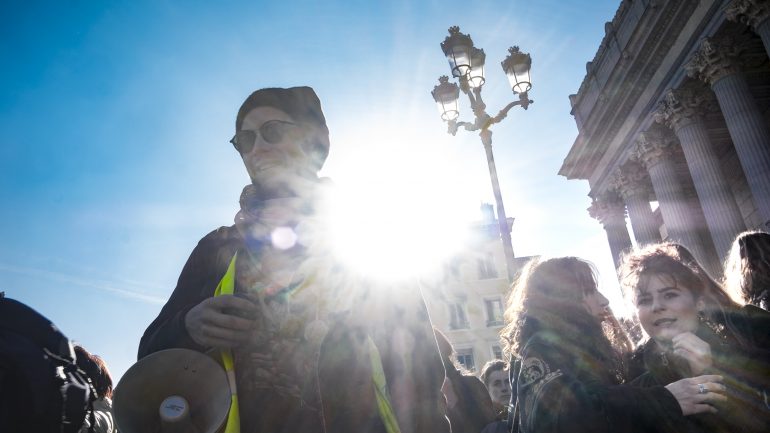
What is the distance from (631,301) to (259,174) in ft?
9.11

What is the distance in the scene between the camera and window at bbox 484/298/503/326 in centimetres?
3419

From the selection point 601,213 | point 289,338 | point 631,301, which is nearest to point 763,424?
point 631,301

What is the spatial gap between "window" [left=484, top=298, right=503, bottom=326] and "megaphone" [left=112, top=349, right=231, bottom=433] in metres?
→ 34.3

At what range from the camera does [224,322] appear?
1.47m

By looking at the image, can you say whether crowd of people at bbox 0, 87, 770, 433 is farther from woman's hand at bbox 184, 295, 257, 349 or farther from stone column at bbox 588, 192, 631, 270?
stone column at bbox 588, 192, 631, 270

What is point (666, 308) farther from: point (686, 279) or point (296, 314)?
point (296, 314)

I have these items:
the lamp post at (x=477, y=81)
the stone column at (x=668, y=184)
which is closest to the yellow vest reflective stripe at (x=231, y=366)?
the lamp post at (x=477, y=81)

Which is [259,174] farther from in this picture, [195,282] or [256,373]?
[256,373]

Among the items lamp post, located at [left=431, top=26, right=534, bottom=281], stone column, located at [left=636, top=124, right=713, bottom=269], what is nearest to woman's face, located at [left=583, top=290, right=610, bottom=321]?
lamp post, located at [left=431, top=26, right=534, bottom=281]

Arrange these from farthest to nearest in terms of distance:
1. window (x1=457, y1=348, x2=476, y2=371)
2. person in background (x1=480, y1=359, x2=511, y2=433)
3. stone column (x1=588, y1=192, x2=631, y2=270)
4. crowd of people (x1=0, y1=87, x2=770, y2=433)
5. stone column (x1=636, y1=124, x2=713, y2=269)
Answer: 1. window (x1=457, y1=348, x2=476, y2=371)
2. stone column (x1=588, y1=192, x2=631, y2=270)
3. stone column (x1=636, y1=124, x2=713, y2=269)
4. person in background (x1=480, y1=359, x2=511, y2=433)
5. crowd of people (x1=0, y1=87, x2=770, y2=433)

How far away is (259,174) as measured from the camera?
1.93 meters

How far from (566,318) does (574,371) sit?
1.27ft

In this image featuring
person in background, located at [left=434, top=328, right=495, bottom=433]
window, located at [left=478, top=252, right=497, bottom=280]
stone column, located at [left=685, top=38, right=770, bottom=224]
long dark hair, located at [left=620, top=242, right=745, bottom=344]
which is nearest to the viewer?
long dark hair, located at [left=620, top=242, right=745, bottom=344]

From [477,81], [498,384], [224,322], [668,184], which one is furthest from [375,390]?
[668,184]
